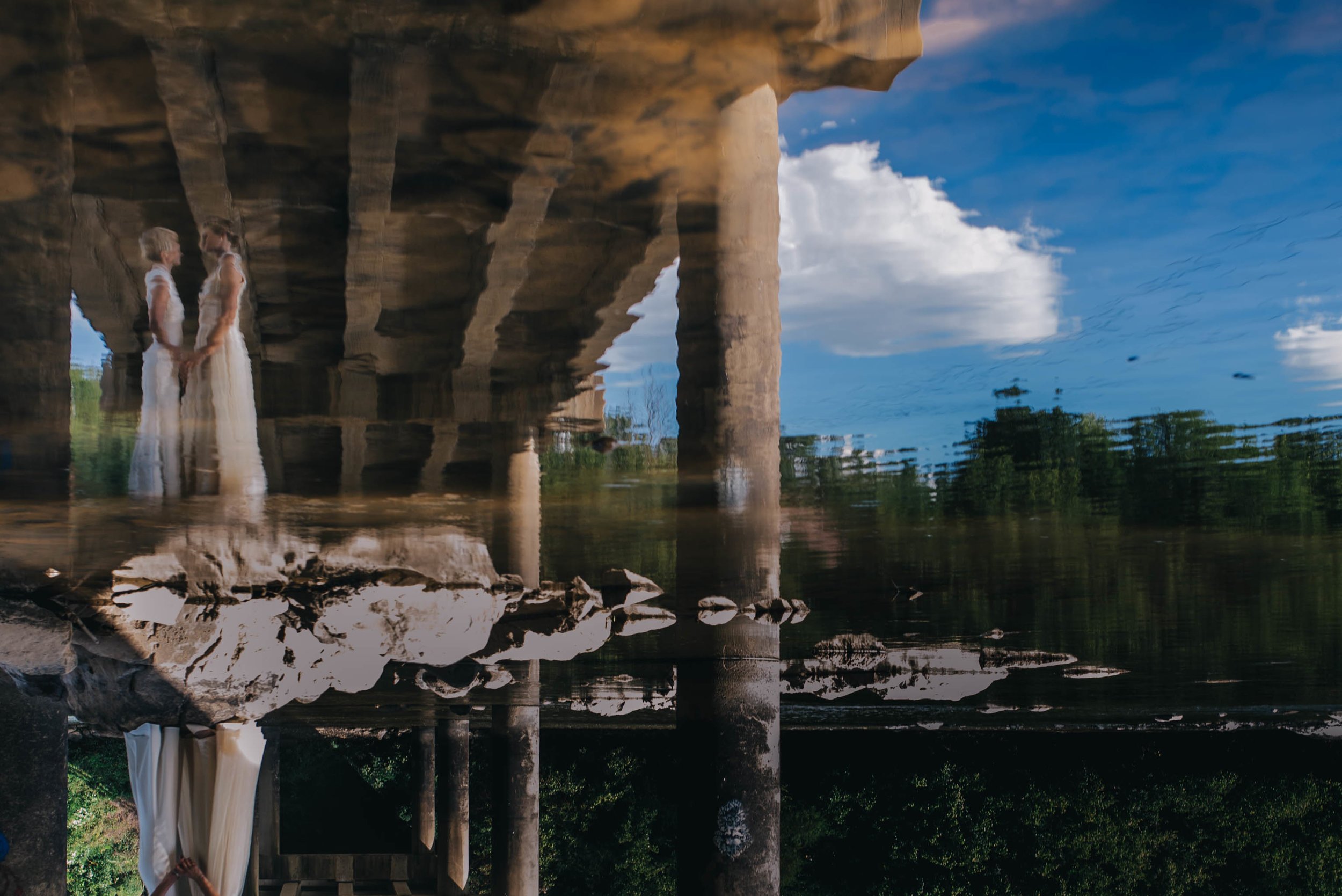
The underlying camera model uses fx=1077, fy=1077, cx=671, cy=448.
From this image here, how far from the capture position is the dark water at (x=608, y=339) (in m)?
3.51

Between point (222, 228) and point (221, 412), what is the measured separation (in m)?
0.72

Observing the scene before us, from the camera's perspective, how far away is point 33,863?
4574mm

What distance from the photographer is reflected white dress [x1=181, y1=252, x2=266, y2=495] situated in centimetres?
380

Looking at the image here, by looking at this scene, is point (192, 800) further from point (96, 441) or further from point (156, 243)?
point (156, 243)

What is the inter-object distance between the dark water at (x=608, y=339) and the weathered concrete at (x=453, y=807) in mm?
8681

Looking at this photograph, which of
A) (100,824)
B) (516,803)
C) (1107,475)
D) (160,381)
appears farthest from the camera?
(100,824)

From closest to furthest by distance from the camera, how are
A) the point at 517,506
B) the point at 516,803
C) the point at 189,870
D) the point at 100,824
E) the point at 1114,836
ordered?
the point at 517,506 → the point at 189,870 → the point at 516,803 → the point at 1114,836 → the point at 100,824

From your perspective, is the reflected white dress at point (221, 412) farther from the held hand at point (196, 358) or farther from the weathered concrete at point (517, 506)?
the weathered concrete at point (517, 506)

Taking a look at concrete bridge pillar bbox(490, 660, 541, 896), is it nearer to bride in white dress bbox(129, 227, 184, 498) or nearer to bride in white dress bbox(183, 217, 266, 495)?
bride in white dress bbox(183, 217, 266, 495)

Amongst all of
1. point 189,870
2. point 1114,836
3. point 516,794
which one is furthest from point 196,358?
point 1114,836

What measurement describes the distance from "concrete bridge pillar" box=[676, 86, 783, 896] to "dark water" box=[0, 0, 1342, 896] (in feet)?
0.05

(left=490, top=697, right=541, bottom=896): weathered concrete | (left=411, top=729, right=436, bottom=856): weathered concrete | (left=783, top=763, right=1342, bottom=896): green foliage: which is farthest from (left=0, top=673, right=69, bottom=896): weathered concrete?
(left=411, top=729, right=436, bottom=856): weathered concrete

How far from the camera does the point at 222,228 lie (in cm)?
371

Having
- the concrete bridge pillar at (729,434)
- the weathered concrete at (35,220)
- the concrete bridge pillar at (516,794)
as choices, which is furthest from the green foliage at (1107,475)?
the concrete bridge pillar at (516,794)
